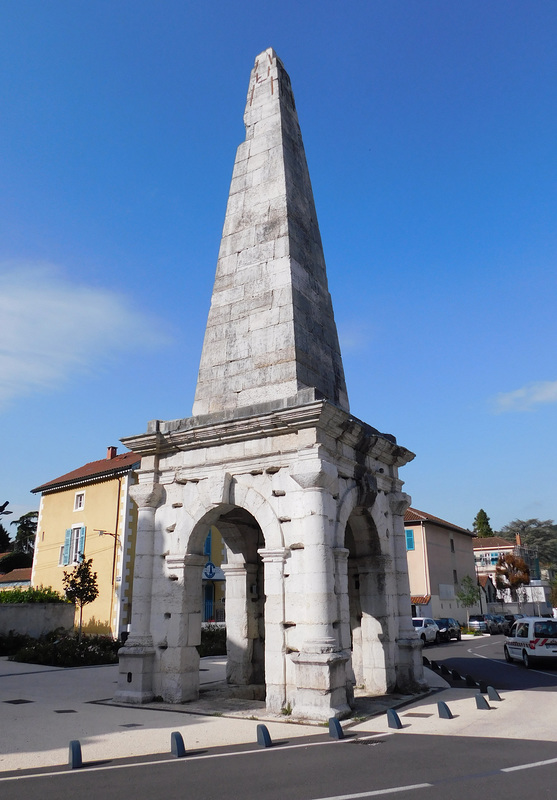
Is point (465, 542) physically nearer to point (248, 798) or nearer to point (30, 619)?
point (30, 619)

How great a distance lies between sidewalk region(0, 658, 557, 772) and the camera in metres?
7.71

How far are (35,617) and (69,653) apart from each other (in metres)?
5.72

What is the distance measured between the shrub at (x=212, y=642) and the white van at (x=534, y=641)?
11225mm

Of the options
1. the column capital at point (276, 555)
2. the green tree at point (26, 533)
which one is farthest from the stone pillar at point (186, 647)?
the green tree at point (26, 533)

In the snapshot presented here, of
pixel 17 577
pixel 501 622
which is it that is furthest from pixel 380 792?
pixel 501 622

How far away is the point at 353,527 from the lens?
41.3 feet

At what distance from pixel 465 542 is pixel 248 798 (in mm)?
48065

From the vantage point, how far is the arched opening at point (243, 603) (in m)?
13.0

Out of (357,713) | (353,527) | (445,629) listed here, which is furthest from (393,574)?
(445,629)

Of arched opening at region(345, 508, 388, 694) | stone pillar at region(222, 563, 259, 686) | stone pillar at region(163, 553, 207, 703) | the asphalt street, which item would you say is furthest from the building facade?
the asphalt street

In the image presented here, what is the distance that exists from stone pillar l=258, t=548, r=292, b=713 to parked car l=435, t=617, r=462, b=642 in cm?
2565

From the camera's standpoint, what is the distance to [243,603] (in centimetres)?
1309

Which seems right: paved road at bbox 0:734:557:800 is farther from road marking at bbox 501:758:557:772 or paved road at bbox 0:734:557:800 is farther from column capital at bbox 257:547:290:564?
column capital at bbox 257:547:290:564

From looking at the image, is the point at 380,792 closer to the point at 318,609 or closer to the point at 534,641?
the point at 318,609
